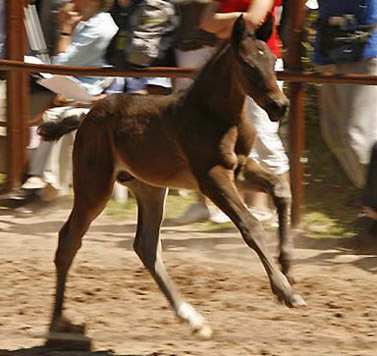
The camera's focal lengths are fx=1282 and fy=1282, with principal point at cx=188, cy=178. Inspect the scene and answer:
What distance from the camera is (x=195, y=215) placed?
8.55m

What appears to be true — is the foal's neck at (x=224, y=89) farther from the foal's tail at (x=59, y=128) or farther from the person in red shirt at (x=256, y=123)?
the person in red shirt at (x=256, y=123)

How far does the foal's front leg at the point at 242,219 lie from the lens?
531 centimetres

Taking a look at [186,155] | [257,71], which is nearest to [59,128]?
[186,155]

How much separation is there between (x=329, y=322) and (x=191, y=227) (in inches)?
93.5

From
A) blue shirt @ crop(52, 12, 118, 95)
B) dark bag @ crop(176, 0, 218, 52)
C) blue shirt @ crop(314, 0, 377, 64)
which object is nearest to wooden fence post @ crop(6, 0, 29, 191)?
blue shirt @ crop(52, 12, 118, 95)

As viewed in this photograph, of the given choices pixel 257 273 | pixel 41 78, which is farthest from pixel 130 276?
pixel 41 78

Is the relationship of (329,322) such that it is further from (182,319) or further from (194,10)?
(194,10)

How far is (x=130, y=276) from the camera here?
7281mm

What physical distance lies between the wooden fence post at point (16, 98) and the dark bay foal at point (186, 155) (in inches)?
117

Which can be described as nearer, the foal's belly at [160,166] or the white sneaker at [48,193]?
the foal's belly at [160,166]

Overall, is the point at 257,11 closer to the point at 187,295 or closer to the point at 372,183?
the point at 372,183

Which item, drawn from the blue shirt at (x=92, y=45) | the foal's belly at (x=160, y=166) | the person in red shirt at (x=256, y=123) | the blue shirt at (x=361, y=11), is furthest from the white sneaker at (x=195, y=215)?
the foal's belly at (x=160, y=166)

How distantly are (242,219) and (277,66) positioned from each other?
A: 2.99 metres

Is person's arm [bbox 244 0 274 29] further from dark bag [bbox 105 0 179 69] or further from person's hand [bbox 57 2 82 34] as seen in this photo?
person's hand [bbox 57 2 82 34]
